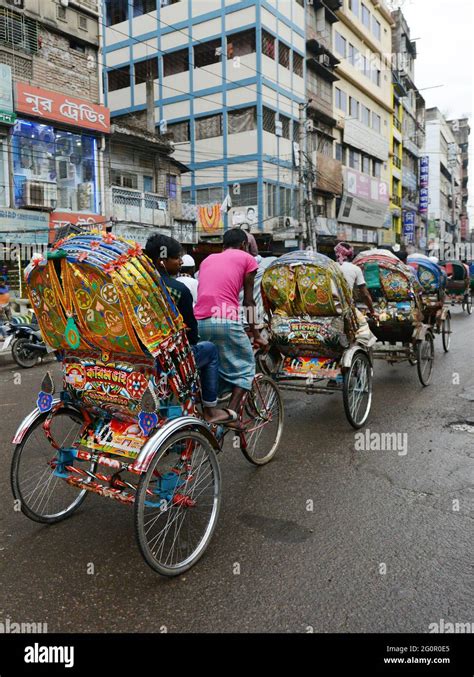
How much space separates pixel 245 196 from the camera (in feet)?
87.6

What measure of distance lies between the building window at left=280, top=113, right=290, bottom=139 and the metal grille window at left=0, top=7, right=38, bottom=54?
1417 centimetres

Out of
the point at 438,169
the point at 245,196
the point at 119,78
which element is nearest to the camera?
the point at 245,196

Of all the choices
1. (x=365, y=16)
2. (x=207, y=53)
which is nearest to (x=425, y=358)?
(x=207, y=53)

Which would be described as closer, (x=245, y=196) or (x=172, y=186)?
(x=172, y=186)

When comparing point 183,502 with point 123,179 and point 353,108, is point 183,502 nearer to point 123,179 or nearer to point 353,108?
point 123,179

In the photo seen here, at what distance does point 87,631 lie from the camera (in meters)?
2.42

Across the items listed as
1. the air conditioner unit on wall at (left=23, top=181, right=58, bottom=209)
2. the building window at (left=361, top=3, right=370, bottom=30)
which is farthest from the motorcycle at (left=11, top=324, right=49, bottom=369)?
the building window at (left=361, top=3, right=370, bottom=30)

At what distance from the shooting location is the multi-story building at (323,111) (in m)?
31.0

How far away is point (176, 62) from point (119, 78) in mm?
4161

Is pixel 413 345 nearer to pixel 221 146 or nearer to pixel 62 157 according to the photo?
pixel 62 157

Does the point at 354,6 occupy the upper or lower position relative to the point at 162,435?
upper

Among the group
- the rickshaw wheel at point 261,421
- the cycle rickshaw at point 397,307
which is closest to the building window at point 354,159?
the cycle rickshaw at point 397,307

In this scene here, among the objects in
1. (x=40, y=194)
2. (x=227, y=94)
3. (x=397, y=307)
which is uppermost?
(x=227, y=94)
